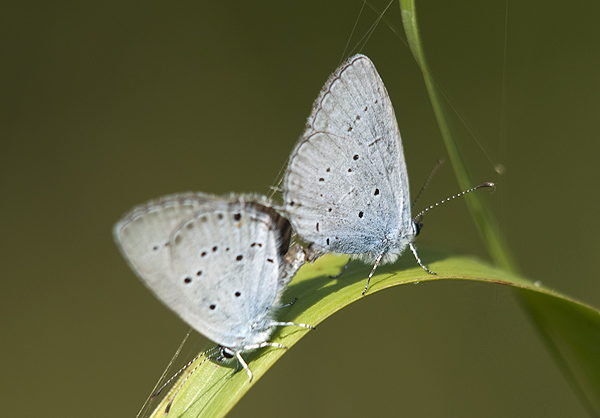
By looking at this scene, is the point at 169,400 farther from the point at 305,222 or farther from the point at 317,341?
the point at 317,341

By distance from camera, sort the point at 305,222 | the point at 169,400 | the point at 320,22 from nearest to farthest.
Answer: the point at 169,400
the point at 305,222
the point at 320,22

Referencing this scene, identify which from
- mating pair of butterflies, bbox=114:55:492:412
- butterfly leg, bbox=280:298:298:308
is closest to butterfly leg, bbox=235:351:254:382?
mating pair of butterflies, bbox=114:55:492:412

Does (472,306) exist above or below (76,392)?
below

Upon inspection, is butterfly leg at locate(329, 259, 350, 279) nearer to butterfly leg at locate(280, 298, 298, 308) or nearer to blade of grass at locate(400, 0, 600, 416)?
butterfly leg at locate(280, 298, 298, 308)

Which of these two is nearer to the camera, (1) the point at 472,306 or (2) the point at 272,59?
(1) the point at 472,306

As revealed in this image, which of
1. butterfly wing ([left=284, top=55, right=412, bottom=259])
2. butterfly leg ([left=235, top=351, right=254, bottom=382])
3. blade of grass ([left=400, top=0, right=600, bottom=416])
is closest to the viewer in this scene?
blade of grass ([left=400, top=0, right=600, bottom=416])

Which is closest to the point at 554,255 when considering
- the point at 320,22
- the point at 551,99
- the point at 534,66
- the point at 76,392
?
the point at 551,99

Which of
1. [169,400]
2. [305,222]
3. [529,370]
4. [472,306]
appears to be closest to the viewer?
[169,400]
